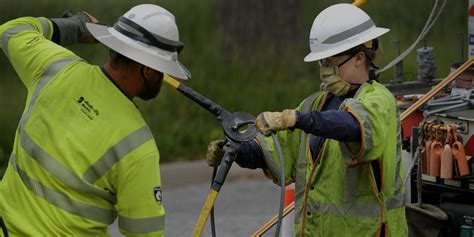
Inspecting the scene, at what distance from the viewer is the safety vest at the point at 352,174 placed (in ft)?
17.1

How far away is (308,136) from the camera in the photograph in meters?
5.59

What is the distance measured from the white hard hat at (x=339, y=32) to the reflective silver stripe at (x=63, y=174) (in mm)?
1256

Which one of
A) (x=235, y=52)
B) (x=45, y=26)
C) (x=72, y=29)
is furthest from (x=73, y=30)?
(x=235, y=52)

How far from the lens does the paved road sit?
9.89m

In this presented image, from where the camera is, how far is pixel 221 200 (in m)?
11.0

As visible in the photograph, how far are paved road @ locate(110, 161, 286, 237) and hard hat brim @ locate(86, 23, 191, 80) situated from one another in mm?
4743

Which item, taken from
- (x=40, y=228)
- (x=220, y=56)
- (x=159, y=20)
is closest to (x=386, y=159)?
(x=159, y=20)

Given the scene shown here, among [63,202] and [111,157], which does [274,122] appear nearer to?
[111,157]

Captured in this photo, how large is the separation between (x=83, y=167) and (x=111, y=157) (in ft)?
0.36

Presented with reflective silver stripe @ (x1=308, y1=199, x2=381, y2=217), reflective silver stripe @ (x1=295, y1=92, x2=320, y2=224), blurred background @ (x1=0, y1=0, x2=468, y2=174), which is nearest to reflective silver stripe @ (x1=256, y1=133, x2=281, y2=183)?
reflective silver stripe @ (x1=295, y1=92, x2=320, y2=224)

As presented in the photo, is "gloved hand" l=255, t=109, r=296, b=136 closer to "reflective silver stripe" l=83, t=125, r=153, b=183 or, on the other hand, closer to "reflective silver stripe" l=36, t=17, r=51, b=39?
"reflective silver stripe" l=83, t=125, r=153, b=183

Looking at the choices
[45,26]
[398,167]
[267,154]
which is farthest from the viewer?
[267,154]

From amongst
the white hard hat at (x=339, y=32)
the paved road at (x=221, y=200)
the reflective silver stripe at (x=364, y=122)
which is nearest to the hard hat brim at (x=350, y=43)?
the white hard hat at (x=339, y=32)

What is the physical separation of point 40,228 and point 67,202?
137 millimetres
